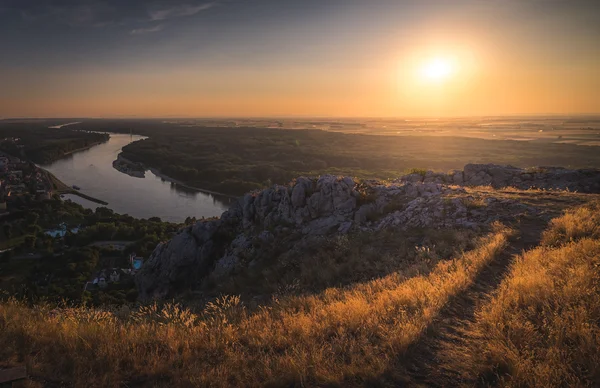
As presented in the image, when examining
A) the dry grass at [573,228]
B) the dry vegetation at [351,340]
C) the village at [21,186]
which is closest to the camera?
the dry vegetation at [351,340]

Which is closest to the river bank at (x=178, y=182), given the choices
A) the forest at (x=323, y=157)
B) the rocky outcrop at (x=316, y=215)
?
the forest at (x=323, y=157)

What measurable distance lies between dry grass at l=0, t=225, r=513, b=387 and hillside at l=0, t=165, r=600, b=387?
0.02m

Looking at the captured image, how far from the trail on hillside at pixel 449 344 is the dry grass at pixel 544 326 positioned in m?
0.17

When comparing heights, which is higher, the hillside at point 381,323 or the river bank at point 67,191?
the hillside at point 381,323

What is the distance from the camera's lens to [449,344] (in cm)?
414

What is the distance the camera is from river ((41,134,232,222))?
202 feet

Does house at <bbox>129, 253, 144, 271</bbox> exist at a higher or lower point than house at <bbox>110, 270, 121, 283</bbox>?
lower

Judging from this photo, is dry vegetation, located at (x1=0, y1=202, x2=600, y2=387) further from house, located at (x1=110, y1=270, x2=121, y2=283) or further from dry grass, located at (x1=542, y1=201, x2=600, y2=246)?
house, located at (x1=110, y1=270, x2=121, y2=283)

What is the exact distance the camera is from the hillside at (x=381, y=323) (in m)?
3.56

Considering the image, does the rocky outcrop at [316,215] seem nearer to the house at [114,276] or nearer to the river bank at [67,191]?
the house at [114,276]

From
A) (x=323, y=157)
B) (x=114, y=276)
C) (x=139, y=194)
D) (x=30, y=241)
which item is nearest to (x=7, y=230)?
(x=30, y=241)

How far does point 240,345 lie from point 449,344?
2.82m

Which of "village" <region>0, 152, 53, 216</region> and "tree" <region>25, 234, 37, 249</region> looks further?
"village" <region>0, 152, 53, 216</region>

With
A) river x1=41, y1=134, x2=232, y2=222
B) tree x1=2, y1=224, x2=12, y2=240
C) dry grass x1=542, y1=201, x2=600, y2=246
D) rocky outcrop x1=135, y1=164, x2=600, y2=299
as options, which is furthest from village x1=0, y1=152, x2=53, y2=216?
dry grass x1=542, y1=201, x2=600, y2=246
